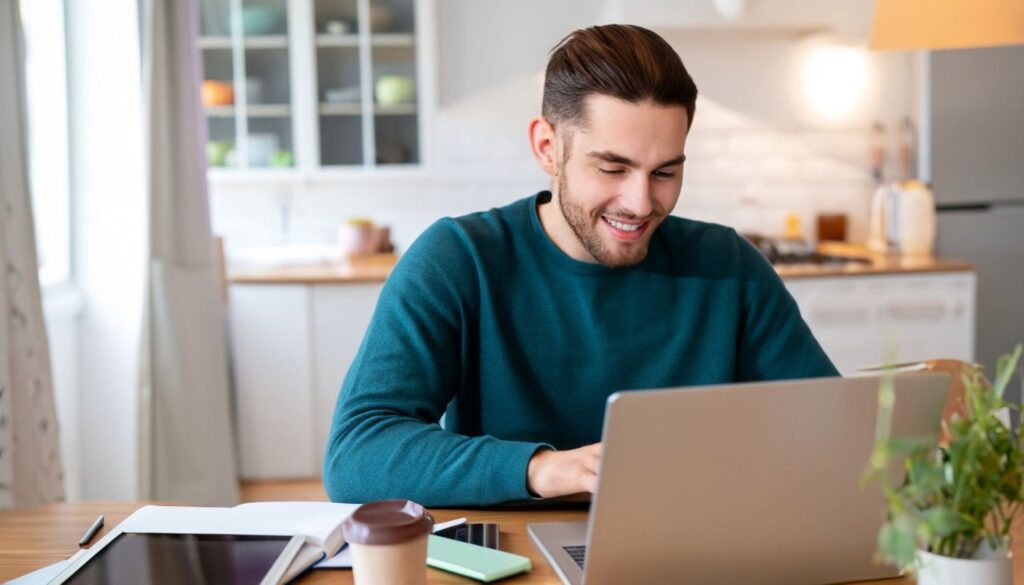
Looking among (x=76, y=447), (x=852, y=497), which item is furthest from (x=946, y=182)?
(x=852, y=497)

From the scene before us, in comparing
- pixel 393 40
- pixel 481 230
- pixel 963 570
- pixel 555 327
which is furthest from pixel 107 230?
pixel 963 570

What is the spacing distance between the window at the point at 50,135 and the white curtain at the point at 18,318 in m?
0.94

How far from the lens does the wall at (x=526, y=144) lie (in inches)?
182

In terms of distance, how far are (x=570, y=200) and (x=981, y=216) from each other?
309 cm

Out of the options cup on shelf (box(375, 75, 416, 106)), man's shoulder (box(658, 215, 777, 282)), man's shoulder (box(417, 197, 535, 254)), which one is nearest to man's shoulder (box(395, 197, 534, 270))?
man's shoulder (box(417, 197, 535, 254))

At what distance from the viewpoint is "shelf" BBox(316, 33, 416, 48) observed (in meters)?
4.42

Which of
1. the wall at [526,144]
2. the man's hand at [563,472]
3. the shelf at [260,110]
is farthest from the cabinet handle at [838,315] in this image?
the man's hand at [563,472]

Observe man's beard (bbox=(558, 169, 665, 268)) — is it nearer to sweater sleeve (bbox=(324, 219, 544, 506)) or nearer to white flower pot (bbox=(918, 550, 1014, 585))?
sweater sleeve (bbox=(324, 219, 544, 506))

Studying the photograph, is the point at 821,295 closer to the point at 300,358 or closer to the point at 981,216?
the point at 981,216

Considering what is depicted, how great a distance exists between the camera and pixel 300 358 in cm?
408

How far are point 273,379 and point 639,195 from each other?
2.71 metres

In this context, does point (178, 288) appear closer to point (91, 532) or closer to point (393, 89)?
point (393, 89)

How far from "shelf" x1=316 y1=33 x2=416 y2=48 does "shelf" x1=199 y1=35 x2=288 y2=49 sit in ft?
0.46

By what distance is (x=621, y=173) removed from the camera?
1.63 metres
